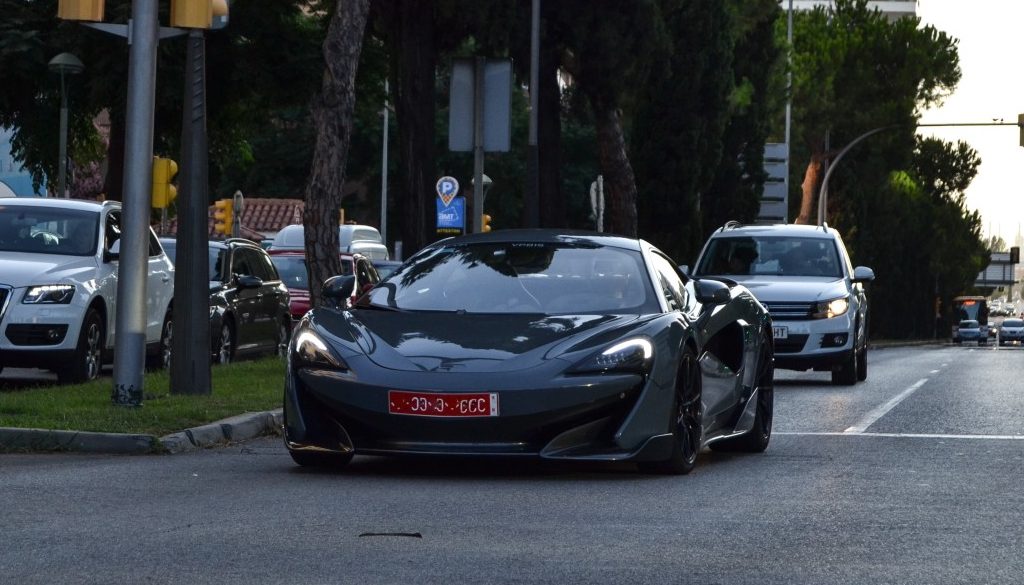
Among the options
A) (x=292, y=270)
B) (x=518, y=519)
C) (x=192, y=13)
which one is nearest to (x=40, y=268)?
(x=192, y=13)

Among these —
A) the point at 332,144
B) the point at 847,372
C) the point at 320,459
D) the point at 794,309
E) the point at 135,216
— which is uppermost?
Answer: the point at 332,144

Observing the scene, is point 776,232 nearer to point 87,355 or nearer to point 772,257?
point 772,257

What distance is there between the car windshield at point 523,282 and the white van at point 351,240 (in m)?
26.3

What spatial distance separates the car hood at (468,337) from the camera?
9.64 metres

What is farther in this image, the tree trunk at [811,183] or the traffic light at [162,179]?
the tree trunk at [811,183]

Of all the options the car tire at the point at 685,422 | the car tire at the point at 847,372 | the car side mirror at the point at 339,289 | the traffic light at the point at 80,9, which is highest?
the traffic light at the point at 80,9

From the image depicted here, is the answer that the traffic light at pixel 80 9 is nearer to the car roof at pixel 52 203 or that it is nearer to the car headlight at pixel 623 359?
the car roof at pixel 52 203

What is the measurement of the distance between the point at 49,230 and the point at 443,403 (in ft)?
31.5

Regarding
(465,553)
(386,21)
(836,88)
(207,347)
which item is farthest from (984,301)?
(465,553)

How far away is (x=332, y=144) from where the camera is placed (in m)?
21.4

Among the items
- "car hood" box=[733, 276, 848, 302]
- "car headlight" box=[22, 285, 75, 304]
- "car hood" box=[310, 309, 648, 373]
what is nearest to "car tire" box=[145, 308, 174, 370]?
"car headlight" box=[22, 285, 75, 304]

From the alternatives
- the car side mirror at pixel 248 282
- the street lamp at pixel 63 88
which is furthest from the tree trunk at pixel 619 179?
the car side mirror at pixel 248 282

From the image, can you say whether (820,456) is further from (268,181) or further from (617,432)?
(268,181)

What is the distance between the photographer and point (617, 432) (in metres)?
9.70
